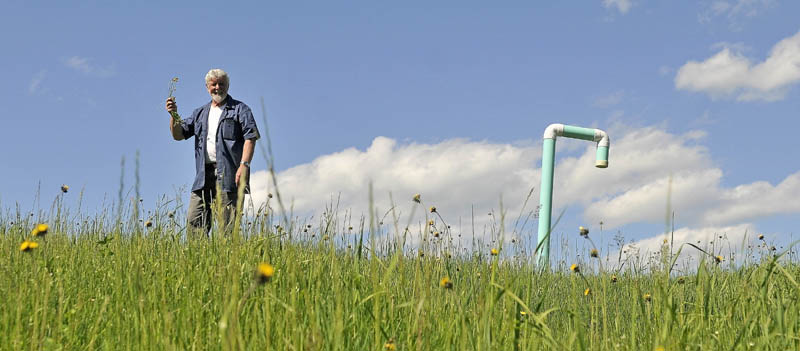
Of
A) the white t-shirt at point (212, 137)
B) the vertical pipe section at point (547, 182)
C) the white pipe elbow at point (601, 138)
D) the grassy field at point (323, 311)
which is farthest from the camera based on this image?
the white pipe elbow at point (601, 138)

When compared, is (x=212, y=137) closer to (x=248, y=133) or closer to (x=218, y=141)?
(x=218, y=141)

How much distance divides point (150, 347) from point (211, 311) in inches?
20.0

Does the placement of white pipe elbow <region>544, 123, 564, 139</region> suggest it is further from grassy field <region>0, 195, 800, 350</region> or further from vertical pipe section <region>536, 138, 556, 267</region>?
grassy field <region>0, 195, 800, 350</region>

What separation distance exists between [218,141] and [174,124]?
639mm

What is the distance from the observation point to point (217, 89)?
6355 millimetres

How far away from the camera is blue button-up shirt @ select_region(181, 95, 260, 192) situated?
6.14 m

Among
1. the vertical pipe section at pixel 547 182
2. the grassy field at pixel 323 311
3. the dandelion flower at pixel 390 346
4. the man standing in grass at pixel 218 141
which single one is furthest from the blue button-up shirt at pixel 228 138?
A: the dandelion flower at pixel 390 346

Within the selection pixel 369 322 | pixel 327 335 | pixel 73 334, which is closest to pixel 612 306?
pixel 369 322

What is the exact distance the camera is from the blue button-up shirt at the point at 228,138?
242 inches

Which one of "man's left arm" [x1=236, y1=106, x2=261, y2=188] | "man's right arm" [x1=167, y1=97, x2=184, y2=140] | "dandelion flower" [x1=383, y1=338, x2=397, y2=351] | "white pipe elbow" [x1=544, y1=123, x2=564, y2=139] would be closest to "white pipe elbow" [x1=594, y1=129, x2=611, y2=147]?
"white pipe elbow" [x1=544, y1=123, x2=564, y2=139]

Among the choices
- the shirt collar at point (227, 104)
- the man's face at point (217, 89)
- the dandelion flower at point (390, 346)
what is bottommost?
the dandelion flower at point (390, 346)

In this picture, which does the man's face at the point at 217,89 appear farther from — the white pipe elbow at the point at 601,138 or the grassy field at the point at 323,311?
the white pipe elbow at the point at 601,138

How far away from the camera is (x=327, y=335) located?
7.16ft

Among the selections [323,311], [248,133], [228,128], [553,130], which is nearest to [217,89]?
[228,128]
